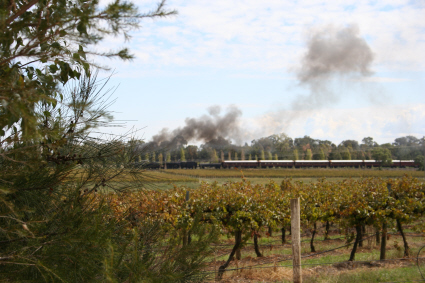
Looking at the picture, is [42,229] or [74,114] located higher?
[74,114]

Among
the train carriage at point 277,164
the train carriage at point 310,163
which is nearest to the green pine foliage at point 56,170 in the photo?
the train carriage at point 277,164

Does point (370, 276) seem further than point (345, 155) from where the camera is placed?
No

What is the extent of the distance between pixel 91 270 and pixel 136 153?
1.23 meters

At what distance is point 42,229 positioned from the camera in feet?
6.27

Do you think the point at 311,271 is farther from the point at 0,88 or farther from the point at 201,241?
the point at 0,88

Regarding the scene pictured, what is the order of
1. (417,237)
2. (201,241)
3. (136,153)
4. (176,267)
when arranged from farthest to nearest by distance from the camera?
(417,237)
(136,153)
(201,241)
(176,267)

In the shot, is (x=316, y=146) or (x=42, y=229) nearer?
(x=42, y=229)

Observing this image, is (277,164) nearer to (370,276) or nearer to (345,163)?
(345,163)

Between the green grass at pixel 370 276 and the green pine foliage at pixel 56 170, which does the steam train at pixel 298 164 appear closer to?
the green grass at pixel 370 276

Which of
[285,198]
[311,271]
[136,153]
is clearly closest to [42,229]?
[136,153]

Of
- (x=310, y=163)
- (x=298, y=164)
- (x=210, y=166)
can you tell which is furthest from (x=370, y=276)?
(x=310, y=163)

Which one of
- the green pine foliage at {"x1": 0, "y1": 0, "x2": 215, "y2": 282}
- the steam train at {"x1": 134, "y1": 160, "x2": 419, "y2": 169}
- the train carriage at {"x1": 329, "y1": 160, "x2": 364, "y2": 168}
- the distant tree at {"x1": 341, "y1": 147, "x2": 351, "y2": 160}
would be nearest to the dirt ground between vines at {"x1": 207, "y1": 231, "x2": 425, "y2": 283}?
the green pine foliage at {"x1": 0, "y1": 0, "x2": 215, "y2": 282}

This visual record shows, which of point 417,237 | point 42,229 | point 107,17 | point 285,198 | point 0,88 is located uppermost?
point 107,17

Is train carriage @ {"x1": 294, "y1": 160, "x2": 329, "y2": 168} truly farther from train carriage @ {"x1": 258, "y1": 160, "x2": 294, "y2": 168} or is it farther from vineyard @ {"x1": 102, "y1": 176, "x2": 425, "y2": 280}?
vineyard @ {"x1": 102, "y1": 176, "x2": 425, "y2": 280}
